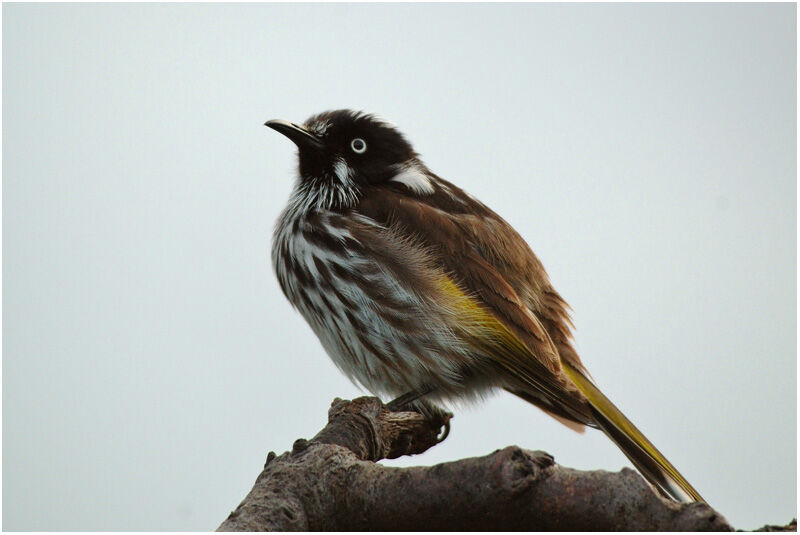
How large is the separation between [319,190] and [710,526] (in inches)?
169

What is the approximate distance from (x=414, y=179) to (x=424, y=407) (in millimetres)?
1645

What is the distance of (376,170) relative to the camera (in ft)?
22.4

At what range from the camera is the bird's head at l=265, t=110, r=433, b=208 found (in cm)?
675

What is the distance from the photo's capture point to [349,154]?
6.88 m

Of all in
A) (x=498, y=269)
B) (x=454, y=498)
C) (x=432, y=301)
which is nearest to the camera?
(x=454, y=498)

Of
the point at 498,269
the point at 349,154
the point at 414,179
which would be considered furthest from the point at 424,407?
the point at 349,154

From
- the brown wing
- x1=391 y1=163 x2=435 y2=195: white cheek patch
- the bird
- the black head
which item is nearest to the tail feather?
the bird

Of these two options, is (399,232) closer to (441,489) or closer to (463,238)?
(463,238)

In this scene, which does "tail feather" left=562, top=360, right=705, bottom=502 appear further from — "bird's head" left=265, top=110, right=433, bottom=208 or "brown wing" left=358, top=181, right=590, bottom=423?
"bird's head" left=265, top=110, right=433, bottom=208

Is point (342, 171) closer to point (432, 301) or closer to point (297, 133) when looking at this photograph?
point (297, 133)

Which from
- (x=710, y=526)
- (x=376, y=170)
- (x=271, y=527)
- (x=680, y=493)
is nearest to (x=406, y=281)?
(x=376, y=170)

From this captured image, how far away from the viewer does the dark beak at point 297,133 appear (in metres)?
6.71

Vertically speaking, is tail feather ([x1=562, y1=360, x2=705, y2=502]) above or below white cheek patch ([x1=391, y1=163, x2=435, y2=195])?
below

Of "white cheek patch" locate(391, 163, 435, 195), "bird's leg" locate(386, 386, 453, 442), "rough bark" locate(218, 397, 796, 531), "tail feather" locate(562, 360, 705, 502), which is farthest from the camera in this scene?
"white cheek patch" locate(391, 163, 435, 195)
